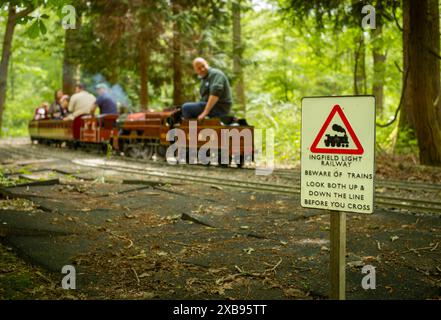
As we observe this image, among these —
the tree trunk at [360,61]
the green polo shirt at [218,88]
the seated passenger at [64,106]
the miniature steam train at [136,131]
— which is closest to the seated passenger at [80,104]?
the miniature steam train at [136,131]

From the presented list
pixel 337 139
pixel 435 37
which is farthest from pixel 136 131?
pixel 337 139

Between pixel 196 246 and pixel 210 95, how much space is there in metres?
6.53

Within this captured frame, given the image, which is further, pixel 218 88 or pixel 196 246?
pixel 218 88

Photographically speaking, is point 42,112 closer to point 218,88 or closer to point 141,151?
point 141,151

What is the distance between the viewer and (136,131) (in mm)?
13000

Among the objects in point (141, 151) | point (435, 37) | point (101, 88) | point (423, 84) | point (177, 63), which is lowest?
point (141, 151)

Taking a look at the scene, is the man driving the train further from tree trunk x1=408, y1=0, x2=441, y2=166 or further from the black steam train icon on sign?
the black steam train icon on sign

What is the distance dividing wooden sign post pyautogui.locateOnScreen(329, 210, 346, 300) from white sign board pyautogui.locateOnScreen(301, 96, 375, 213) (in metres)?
0.09

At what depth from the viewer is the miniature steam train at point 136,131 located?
10352 mm

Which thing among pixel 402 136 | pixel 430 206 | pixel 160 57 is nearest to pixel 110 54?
pixel 160 57

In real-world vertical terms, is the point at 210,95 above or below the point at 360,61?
below

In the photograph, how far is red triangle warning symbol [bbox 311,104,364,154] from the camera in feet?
7.45

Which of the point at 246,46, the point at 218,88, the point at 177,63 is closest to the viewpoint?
the point at 218,88

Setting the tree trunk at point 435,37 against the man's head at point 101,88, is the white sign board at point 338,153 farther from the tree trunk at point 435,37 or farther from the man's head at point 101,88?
the man's head at point 101,88
